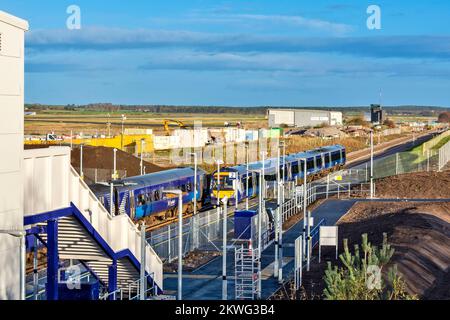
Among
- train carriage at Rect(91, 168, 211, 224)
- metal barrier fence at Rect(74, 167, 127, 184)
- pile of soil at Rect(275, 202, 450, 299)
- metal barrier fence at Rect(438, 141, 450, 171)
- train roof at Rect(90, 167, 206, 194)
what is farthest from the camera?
metal barrier fence at Rect(438, 141, 450, 171)

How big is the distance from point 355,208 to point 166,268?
24.1 m

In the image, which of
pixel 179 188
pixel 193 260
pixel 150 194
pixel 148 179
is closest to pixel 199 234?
pixel 193 260

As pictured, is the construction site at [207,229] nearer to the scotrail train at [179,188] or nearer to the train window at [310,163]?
the scotrail train at [179,188]

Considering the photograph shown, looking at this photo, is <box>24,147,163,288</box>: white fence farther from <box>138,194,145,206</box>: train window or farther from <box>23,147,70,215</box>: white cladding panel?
<box>138,194,145,206</box>: train window

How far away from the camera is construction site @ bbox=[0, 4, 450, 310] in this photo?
19.1 m

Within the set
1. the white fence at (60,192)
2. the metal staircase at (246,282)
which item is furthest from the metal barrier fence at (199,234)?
the white fence at (60,192)

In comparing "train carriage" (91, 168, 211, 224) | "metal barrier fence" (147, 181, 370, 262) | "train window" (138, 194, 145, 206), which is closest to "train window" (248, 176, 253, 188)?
"train carriage" (91, 168, 211, 224)

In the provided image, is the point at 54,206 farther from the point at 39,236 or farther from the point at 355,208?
the point at 355,208

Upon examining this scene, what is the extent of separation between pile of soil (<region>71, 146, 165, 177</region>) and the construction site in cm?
11

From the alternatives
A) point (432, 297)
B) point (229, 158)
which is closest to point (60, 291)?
point (432, 297)

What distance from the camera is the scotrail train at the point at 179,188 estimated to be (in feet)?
151

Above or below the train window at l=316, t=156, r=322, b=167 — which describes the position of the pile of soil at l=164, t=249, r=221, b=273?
below

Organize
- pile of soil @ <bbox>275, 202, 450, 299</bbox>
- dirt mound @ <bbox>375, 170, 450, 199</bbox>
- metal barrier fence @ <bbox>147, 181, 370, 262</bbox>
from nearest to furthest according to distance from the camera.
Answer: pile of soil @ <bbox>275, 202, 450, 299</bbox>, metal barrier fence @ <bbox>147, 181, 370, 262</bbox>, dirt mound @ <bbox>375, 170, 450, 199</bbox>

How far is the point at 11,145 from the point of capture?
1800 cm
